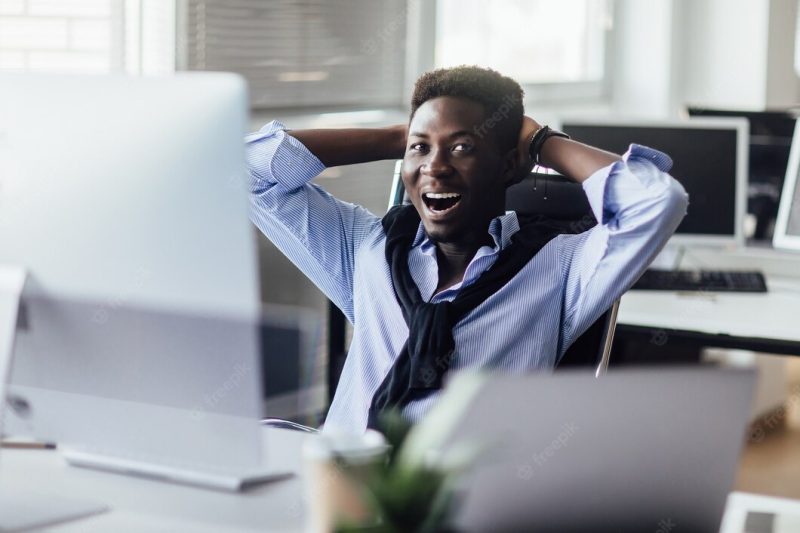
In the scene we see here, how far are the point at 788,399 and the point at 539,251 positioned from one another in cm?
326

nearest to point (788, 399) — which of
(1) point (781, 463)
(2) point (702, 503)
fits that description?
(1) point (781, 463)

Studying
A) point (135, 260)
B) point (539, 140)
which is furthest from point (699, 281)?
point (135, 260)

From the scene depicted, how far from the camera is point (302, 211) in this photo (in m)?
1.97

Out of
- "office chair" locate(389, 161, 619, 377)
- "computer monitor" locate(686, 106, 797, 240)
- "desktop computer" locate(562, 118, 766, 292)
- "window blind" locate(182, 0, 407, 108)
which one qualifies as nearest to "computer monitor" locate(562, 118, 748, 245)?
"desktop computer" locate(562, 118, 766, 292)

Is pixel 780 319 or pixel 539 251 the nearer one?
pixel 539 251

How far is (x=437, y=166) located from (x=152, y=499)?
79 cm

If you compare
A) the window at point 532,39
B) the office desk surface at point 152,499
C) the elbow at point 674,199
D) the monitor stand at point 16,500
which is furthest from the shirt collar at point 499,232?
the window at point 532,39

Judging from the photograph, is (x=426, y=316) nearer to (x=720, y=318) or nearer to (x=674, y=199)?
(x=674, y=199)

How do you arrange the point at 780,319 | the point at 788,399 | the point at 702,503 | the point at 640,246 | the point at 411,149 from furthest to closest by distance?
the point at 788,399
the point at 780,319
the point at 411,149
the point at 640,246
the point at 702,503

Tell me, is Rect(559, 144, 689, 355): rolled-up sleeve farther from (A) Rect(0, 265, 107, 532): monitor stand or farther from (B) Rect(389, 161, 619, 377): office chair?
(A) Rect(0, 265, 107, 532): monitor stand

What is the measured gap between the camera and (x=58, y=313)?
1166 mm

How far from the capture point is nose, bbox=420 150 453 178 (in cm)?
181

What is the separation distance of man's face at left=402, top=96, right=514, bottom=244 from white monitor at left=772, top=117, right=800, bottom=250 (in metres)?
1.62

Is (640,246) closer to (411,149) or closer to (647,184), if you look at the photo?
(647,184)
